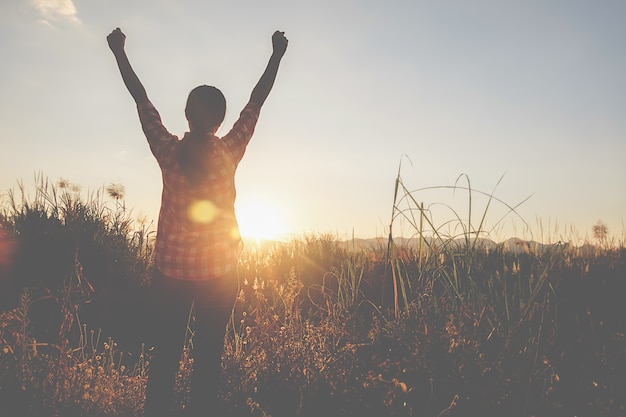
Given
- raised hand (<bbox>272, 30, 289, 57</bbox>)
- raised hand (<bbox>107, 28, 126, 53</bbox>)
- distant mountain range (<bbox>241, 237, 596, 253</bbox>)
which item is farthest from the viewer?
distant mountain range (<bbox>241, 237, 596, 253</bbox>)

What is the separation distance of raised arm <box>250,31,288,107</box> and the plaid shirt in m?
0.49

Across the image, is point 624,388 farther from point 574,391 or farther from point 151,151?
point 151,151

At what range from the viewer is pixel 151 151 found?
233 centimetres

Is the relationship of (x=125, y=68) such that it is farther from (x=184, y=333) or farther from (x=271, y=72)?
(x=184, y=333)

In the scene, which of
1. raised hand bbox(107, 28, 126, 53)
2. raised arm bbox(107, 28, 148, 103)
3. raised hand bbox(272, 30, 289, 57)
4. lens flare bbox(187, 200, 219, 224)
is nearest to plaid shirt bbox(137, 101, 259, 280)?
lens flare bbox(187, 200, 219, 224)

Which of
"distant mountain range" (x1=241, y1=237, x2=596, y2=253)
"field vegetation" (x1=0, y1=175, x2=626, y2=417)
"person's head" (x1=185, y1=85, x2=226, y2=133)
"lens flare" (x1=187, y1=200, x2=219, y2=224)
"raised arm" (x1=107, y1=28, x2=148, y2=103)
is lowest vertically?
"field vegetation" (x1=0, y1=175, x2=626, y2=417)

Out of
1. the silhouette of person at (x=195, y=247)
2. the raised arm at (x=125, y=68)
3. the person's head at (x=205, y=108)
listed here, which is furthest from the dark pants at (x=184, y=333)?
the raised arm at (x=125, y=68)

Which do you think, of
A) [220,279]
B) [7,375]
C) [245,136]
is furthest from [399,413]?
[7,375]

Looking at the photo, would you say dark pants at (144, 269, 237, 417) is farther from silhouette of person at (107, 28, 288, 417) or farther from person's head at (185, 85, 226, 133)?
person's head at (185, 85, 226, 133)

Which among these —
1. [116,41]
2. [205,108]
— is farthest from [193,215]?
[116,41]

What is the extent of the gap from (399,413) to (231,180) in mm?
1506

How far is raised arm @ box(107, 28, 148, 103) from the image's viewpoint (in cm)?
246

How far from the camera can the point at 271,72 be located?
9.09 feet

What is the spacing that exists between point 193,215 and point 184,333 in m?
0.65
